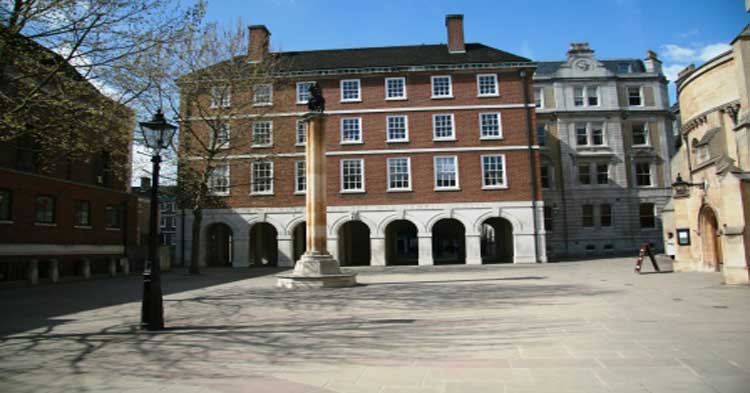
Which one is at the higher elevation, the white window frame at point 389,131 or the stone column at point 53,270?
the white window frame at point 389,131

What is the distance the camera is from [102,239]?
26844 millimetres

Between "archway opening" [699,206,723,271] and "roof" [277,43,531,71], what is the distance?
17591 mm

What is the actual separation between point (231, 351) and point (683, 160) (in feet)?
90.1

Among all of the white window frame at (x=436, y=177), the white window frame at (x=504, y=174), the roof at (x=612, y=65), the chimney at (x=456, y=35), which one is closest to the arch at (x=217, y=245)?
the white window frame at (x=436, y=177)

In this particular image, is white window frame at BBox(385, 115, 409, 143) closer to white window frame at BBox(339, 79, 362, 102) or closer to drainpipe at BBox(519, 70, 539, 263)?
white window frame at BBox(339, 79, 362, 102)

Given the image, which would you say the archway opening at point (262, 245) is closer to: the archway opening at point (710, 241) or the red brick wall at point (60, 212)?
the red brick wall at point (60, 212)

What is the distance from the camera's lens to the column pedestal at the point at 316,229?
16.6 metres

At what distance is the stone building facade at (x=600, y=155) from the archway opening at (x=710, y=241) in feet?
70.5

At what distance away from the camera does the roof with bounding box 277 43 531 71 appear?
112 feet

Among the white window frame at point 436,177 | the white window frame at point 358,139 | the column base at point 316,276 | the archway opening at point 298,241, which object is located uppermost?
the white window frame at point 358,139

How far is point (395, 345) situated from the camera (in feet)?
23.6

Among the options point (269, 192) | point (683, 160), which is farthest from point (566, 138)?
point (269, 192)

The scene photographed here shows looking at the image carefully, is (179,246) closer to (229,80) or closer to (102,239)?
(102,239)

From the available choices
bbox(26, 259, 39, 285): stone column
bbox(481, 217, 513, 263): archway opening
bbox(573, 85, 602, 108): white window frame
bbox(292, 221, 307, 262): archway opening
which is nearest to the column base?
bbox(26, 259, 39, 285): stone column
